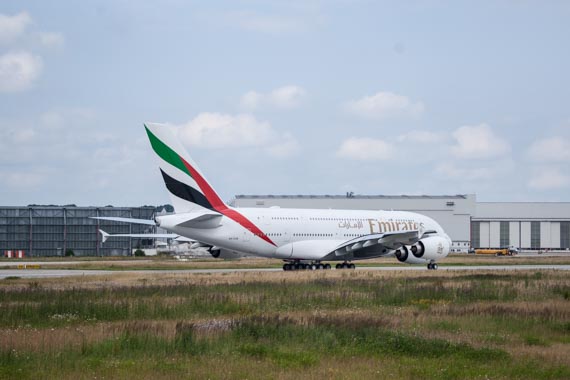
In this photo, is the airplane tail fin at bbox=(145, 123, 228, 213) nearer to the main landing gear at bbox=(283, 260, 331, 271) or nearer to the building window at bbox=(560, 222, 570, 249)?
the main landing gear at bbox=(283, 260, 331, 271)

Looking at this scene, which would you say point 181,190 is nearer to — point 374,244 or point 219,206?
point 219,206

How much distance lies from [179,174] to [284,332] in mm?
25201

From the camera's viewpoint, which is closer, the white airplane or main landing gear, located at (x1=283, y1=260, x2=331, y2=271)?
the white airplane

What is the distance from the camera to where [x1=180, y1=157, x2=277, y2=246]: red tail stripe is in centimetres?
4313

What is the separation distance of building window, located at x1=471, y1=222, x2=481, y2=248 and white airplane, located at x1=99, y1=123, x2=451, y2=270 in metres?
73.6

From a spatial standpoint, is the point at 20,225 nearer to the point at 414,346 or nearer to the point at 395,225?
the point at 395,225

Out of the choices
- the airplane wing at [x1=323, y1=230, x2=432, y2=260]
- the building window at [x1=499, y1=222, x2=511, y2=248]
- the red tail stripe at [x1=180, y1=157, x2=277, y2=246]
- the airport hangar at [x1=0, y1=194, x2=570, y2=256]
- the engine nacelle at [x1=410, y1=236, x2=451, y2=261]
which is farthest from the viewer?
the building window at [x1=499, y1=222, x2=511, y2=248]

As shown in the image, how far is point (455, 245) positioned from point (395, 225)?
67.9m

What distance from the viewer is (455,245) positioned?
398 ft

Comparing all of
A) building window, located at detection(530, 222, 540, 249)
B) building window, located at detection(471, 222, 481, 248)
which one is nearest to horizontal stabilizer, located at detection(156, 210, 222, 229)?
building window, located at detection(471, 222, 481, 248)

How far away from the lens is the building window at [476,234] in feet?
428

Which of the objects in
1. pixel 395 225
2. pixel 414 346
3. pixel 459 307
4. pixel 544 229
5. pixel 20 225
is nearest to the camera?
pixel 414 346

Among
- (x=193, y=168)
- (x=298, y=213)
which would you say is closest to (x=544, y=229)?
(x=298, y=213)

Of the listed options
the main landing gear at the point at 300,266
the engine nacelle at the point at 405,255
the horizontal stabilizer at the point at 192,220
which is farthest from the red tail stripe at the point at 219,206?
the engine nacelle at the point at 405,255
